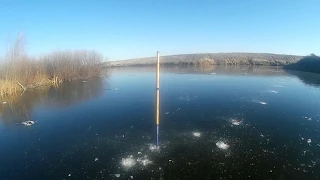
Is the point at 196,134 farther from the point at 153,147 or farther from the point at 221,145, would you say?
the point at 153,147

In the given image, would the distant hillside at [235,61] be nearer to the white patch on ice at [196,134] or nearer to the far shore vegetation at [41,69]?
the far shore vegetation at [41,69]

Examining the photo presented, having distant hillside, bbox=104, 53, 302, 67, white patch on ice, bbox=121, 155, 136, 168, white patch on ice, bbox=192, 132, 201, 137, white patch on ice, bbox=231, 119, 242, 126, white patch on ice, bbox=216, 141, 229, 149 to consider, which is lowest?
white patch on ice, bbox=121, 155, 136, 168

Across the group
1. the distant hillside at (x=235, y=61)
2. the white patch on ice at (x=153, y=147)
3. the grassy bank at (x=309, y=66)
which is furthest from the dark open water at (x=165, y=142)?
the distant hillside at (x=235, y=61)

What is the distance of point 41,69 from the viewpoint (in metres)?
24.8

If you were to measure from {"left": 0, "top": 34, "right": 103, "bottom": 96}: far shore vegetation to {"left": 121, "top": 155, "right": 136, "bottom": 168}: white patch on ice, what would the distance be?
15.2 meters

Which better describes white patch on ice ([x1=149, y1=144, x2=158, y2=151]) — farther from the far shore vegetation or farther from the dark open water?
the far shore vegetation

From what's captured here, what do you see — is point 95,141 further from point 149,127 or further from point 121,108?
point 121,108

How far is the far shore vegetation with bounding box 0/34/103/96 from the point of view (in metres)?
18.5

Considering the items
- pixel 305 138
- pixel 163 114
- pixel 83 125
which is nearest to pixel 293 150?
pixel 305 138

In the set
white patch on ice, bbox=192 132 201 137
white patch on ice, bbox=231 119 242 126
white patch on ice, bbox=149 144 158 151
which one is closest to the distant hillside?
white patch on ice, bbox=231 119 242 126

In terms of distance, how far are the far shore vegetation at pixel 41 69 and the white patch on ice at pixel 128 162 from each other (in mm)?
15240

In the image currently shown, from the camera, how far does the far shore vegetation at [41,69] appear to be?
18.5 metres

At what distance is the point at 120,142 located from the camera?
7.50 m

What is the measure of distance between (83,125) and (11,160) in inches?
128
